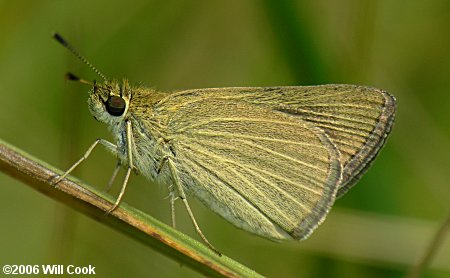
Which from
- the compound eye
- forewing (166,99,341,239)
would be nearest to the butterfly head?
the compound eye

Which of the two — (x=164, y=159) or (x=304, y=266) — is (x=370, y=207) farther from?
(x=164, y=159)

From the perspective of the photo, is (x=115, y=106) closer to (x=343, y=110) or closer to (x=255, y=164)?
(x=255, y=164)

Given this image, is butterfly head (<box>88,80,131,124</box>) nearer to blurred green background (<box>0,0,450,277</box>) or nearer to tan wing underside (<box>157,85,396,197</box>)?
blurred green background (<box>0,0,450,277</box>)

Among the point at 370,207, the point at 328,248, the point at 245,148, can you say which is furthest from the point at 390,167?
the point at 245,148

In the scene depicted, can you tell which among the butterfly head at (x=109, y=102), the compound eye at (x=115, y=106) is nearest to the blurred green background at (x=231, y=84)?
the butterfly head at (x=109, y=102)

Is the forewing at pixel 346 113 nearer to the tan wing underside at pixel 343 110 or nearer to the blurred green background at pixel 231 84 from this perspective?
the tan wing underside at pixel 343 110
